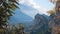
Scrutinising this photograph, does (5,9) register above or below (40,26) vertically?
above

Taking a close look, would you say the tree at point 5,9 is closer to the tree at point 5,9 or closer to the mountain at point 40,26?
the tree at point 5,9

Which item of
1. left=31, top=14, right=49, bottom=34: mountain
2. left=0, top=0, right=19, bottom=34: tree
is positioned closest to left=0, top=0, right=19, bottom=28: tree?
left=0, top=0, right=19, bottom=34: tree

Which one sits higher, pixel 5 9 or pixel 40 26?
pixel 5 9

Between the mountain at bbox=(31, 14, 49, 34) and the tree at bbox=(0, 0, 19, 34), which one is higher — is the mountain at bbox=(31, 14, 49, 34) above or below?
below

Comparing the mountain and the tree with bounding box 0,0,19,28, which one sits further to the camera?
the mountain

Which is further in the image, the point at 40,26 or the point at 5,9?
the point at 40,26

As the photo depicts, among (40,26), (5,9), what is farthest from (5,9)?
(40,26)

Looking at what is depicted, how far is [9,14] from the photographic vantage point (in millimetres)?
6602

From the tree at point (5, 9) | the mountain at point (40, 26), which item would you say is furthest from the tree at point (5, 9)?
the mountain at point (40, 26)

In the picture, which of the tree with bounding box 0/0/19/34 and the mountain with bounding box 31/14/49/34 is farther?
the mountain with bounding box 31/14/49/34

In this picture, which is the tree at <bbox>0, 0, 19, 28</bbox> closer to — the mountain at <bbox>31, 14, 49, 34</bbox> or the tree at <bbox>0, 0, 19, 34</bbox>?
the tree at <bbox>0, 0, 19, 34</bbox>

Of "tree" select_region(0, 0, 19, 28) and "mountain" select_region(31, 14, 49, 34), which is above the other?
"tree" select_region(0, 0, 19, 28)

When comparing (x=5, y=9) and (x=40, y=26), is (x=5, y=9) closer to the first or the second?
(x=5, y=9)

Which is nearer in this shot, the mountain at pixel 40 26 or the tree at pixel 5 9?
the tree at pixel 5 9
